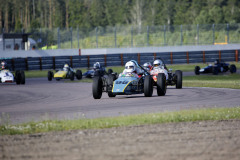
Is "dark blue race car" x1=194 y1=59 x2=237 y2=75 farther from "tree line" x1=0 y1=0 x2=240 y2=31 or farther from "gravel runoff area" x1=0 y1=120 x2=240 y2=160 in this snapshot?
"tree line" x1=0 y1=0 x2=240 y2=31

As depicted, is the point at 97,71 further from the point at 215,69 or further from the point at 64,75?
the point at 215,69

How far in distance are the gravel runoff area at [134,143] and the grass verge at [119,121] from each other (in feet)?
1.58

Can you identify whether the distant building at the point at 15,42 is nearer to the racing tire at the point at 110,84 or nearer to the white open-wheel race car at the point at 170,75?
the white open-wheel race car at the point at 170,75

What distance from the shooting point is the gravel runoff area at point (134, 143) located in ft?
24.7

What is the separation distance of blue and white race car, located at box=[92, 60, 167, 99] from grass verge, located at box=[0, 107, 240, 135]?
434cm

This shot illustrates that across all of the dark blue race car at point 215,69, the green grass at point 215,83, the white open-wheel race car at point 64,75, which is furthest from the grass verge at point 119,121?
the dark blue race car at point 215,69

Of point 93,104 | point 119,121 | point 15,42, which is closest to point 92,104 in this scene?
point 93,104

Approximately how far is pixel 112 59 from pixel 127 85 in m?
26.4

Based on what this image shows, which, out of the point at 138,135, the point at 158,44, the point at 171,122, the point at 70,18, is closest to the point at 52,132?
the point at 138,135

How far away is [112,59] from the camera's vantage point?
43125mm

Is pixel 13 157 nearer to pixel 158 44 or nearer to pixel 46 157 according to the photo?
pixel 46 157

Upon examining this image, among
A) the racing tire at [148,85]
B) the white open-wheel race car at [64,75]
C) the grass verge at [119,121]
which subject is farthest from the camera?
the white open-wheel race car at [64,75]

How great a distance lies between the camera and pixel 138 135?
30.5 ft

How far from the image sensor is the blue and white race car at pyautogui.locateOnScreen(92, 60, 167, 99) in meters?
16.7
